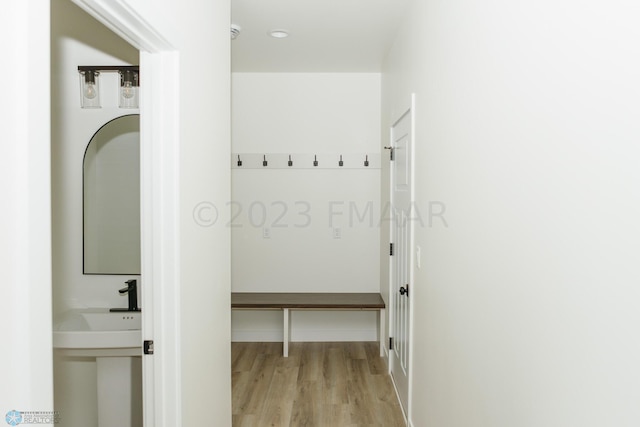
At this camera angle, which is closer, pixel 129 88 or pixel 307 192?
pixel 129 88

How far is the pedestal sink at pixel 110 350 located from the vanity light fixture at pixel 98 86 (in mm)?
1127

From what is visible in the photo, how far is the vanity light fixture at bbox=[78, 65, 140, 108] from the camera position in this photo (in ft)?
7.64

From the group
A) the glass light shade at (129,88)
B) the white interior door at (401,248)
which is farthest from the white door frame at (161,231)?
the white interior door at (401,248)

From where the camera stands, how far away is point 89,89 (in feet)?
7.88

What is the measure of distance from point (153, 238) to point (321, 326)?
302 centimetres

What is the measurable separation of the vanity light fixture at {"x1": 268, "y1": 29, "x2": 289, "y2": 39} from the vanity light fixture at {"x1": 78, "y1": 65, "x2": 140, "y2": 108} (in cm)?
117

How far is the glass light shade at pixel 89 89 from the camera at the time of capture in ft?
7.81

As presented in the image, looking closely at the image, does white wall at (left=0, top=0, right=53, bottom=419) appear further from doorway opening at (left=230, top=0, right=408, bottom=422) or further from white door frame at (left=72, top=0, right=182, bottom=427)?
doorway opening at (left=230, top=0, right=408, bottom=422)

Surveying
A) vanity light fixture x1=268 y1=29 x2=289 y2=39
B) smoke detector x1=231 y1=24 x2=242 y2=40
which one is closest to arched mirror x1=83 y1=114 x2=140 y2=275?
smoke detector x1=231 y1=24 x2=242 y2=40

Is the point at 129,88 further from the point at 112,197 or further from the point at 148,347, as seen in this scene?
the point at 148,347

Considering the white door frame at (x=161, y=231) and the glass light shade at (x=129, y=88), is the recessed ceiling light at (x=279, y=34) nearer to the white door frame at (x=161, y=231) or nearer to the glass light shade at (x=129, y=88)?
the glass light shade at (x=129, y=88)

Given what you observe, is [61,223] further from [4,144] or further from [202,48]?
[4,144]

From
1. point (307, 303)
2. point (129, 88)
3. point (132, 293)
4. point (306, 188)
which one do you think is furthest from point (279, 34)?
point (307, 303)

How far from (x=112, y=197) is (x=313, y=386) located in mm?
2026
